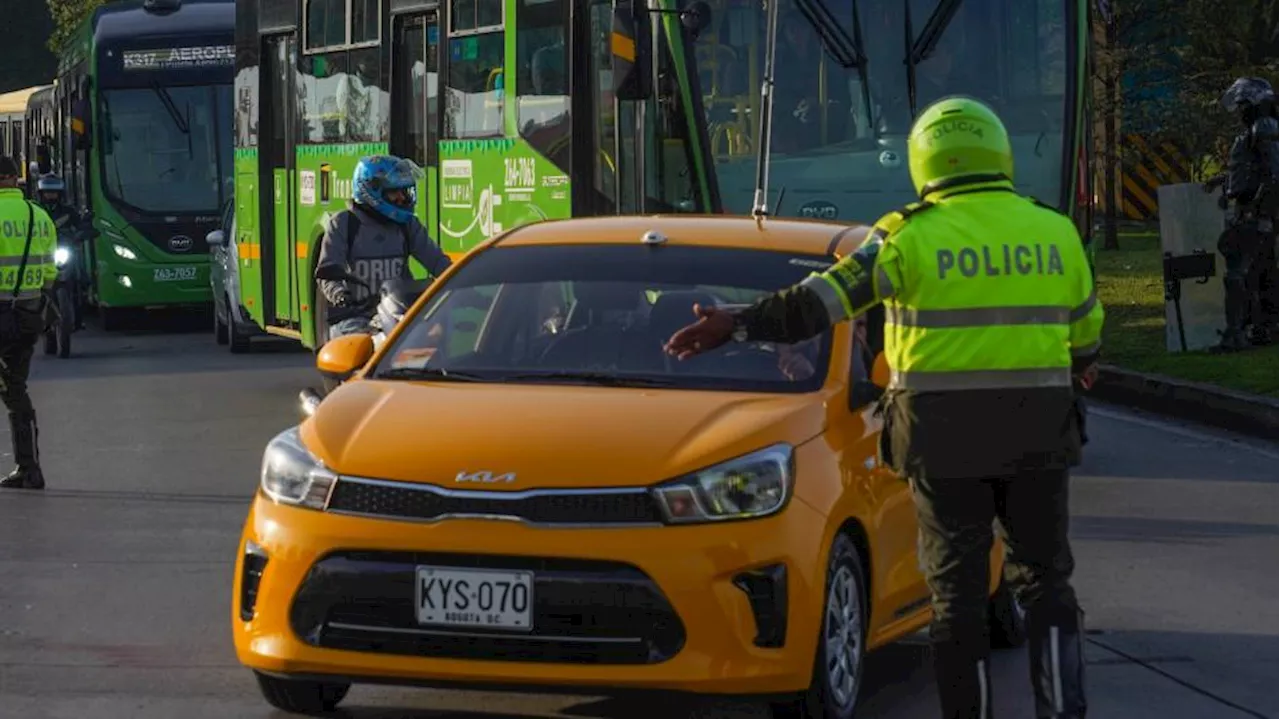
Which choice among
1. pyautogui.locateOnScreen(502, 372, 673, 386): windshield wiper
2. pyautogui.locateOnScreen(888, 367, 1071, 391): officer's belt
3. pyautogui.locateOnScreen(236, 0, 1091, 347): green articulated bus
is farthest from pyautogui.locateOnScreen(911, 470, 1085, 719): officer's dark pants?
pyautogui.locateOnScreen(236, 0, 1091, 347): green articulated bus

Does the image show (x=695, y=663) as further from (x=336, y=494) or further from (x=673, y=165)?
(x=673, y=165)

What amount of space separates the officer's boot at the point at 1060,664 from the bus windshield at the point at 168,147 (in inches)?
969

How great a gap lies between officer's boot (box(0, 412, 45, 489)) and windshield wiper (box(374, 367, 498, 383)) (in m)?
6.48

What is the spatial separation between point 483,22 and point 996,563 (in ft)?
30.0

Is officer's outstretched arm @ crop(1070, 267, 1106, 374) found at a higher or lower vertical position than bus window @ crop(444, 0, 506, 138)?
lower

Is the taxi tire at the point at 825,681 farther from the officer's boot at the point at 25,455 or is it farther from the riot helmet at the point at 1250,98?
the riot helmet at the point at 1250,98

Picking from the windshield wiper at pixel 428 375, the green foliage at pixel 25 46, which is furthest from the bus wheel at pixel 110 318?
the green foliage at pixel 25 46

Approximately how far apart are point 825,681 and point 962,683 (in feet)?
1.77

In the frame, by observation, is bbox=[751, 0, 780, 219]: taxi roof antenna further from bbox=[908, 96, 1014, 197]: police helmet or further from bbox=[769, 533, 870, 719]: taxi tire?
bbox=[908, 96, 1014, 197]: police helmet

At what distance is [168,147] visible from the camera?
30.8 meters

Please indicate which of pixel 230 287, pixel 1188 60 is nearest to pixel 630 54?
pixel 230 287

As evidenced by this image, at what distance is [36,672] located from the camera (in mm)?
8555

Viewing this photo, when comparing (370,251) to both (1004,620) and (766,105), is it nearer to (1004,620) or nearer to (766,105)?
(766,105)

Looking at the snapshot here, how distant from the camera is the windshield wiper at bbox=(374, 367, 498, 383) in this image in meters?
8.02
